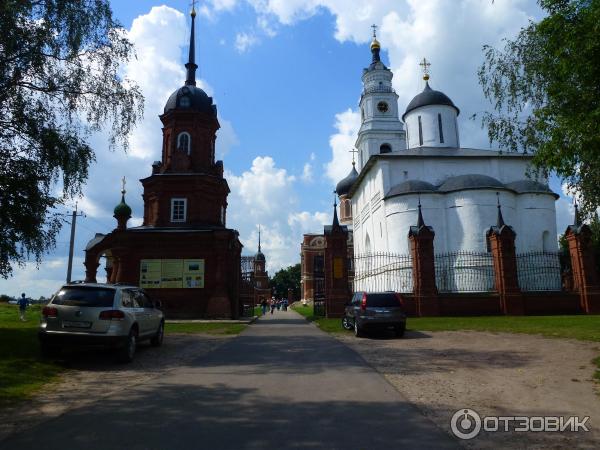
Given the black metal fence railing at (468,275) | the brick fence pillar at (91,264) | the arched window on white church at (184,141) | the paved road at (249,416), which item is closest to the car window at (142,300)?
the paved road at (249,416)

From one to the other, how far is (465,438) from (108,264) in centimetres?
4410

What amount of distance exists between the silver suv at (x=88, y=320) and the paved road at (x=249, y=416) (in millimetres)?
1937

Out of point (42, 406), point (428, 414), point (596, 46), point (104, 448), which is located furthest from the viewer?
point (596, 46)

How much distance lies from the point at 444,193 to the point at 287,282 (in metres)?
82.6

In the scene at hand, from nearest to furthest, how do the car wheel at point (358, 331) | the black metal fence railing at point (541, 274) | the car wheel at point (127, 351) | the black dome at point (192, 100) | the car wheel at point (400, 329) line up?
the car wheel at point (127, 351) < the car wheel at point (400, 329) < the car wheel at point (358, 331) < the black metal fence railing at point (541, 274) < the black dome at point (192, 100)

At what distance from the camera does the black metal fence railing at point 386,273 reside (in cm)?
2981

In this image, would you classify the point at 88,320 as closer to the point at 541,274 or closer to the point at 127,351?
the point at 127,351

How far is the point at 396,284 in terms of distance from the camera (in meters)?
30.6

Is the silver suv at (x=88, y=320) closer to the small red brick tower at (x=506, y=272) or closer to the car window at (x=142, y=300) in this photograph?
the car window at (x=142, y=300)

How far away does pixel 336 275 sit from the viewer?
2544 cm

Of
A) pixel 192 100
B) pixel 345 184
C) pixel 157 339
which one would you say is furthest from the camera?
pixel 345 184

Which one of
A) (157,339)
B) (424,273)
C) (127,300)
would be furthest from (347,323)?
(127,300)

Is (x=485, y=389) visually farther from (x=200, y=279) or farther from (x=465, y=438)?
(x=200, y=279)

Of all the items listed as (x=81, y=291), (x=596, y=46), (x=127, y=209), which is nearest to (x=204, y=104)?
(x=127, y=209)
